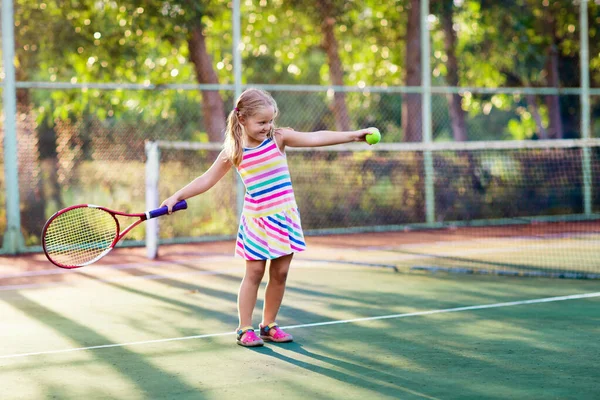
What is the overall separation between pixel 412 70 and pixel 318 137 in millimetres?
9575

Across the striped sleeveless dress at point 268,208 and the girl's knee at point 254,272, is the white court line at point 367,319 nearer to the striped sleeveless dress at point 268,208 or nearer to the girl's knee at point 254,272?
the girl's knee at point 254,272

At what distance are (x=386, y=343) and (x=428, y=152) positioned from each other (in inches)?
306

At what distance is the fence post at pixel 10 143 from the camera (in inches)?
398

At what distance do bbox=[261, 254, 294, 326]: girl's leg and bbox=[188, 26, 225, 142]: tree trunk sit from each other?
8.28 m

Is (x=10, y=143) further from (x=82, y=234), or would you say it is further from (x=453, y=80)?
(x=453, y=80)

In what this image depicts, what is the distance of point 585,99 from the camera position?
13.6 metres

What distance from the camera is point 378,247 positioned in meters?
10.5

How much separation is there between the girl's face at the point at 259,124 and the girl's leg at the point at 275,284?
693 mm

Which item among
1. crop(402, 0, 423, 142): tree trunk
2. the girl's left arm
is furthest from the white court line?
crop(402, 0, 423, 142): tree trunk

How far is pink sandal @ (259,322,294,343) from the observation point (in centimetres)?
508

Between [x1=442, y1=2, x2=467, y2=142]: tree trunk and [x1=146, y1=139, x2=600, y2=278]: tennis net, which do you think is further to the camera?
[x1=442, y1=2, x2=467, y2=142]: tree trunk

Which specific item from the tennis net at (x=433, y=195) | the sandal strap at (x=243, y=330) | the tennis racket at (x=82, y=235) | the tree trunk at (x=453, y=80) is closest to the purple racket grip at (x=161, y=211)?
the tennis racket at (x=82, y=235)

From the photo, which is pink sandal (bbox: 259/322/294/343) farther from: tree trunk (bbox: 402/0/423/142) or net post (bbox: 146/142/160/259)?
tree trunk (bbox: 402/0/423/142)

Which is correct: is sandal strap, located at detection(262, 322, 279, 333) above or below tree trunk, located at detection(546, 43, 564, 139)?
below
